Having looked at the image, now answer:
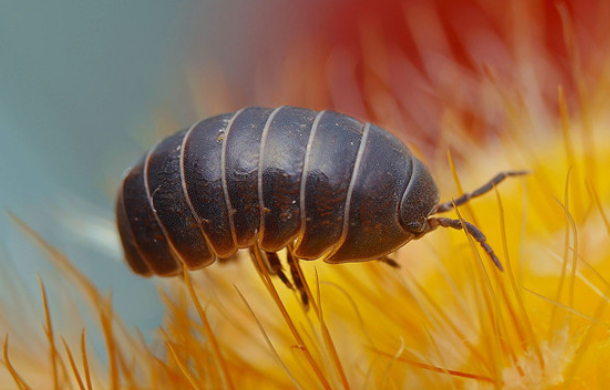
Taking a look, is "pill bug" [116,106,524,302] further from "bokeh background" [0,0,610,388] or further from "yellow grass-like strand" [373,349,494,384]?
"bokeh background" [0,0,610,388]

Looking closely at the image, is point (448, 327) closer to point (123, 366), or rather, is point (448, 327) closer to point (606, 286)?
point (606, 286)

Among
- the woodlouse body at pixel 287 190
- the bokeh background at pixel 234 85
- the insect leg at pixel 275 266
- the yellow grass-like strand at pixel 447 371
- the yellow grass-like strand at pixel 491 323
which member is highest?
the bokeh background at pixel 234 85

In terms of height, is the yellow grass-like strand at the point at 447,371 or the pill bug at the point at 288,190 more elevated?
the pill bug at the point at 288,190

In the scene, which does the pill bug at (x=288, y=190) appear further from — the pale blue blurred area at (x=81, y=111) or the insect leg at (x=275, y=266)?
the pale blue blurred area at (x=81, y=111)

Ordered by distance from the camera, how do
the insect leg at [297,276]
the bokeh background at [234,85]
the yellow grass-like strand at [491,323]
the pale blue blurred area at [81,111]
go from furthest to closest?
the pale blue blurred area at [81,111] → the bokeh background at [234,85] → the insect leg at [297,276] → the yellow grass-like strand at [491,323]

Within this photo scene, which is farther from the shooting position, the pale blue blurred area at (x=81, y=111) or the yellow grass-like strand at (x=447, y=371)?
the pale blue blurred area at (x=81, y=111)

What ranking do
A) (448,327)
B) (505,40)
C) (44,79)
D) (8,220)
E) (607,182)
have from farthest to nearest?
(44,79)
(505,40)
(8,220)
(607,182)
(448,327)

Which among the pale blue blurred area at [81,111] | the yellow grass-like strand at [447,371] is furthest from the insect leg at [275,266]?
the pale blue blurred area at [81,111]

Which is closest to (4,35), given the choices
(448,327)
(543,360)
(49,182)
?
(49,182)
